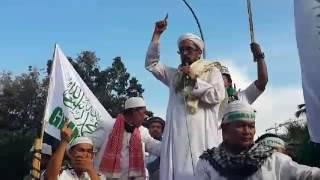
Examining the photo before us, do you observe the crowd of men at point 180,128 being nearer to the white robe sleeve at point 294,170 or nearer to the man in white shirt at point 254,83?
the man in white shirt at point 254,83

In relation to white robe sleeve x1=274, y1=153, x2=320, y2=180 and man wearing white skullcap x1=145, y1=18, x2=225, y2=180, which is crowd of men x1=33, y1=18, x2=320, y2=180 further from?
white robe sleeve x1=274, y1=153, x2=320, y2=180

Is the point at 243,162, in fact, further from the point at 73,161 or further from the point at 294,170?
the point at 73,161

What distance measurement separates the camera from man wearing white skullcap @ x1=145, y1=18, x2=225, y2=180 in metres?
6.26

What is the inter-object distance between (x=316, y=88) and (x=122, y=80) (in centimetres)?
4912

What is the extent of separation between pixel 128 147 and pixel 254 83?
1.56m

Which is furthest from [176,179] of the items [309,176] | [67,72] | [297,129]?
[297,129]

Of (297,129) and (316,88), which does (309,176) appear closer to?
(316,88)

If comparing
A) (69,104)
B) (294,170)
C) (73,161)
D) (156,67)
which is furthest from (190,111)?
(69,104)

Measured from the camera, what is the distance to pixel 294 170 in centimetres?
420

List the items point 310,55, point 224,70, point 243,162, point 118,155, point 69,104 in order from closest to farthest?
point 310,55 < point 243,162 < point 224,70 < point 118,155 < point 69,104

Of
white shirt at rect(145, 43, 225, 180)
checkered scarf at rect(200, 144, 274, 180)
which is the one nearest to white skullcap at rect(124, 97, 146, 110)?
white shirt at rect(145, 43, 225, 180)

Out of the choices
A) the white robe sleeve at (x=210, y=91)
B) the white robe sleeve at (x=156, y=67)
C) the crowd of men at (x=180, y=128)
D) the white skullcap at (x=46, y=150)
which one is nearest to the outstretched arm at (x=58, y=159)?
the crowd of men at (x=180, y=128)

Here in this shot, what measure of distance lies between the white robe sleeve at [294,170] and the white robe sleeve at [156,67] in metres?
2.54

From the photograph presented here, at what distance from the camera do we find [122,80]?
2088 inches
